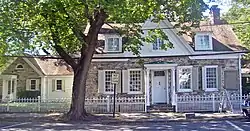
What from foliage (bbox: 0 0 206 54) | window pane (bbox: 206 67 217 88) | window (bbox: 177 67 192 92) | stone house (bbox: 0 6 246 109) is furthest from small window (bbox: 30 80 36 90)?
window pane (bbox: 206 67 217 88)

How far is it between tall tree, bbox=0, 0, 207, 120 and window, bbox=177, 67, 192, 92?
15.5 feet

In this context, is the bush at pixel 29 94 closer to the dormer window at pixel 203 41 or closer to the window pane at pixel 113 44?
the window pane at pixel 113 44

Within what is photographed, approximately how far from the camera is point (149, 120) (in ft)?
61.0

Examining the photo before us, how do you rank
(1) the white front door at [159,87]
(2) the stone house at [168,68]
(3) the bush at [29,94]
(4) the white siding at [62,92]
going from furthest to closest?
(3) the bush at [29,94]
(4) the white siding at [62,92]
(1) the white front door at [159,87]
(2) the stone house at [168,68]

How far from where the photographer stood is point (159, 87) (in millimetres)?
26031

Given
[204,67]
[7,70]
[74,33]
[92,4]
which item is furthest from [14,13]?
[7,70]

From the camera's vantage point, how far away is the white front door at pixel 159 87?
25906mm

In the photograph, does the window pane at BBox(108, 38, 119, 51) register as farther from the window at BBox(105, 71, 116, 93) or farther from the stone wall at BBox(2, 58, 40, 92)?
the stone wall at BBox(2, 58, 40, 92)

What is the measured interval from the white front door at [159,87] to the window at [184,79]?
1.12 metres

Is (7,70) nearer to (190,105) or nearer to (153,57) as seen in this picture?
(153,57)

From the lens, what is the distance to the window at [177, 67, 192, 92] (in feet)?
84.3

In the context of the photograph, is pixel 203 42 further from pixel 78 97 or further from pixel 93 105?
pixel 78 97

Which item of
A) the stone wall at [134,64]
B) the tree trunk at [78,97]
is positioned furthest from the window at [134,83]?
the tree trunk at [78,97]

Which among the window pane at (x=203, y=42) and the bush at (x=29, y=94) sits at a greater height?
the window pane at (x=203, y=42)
